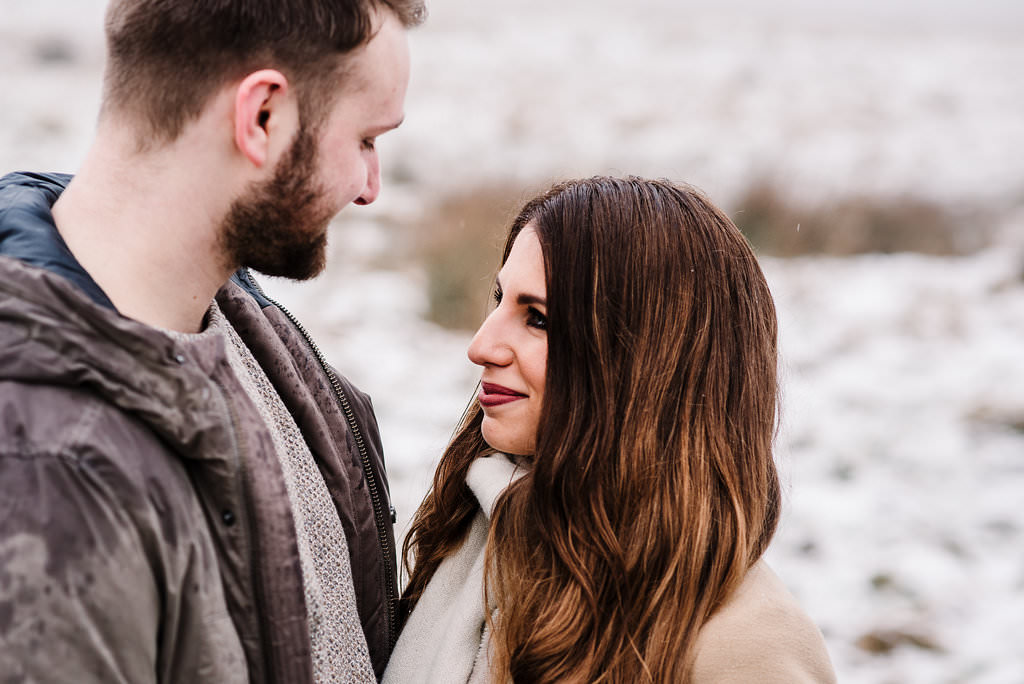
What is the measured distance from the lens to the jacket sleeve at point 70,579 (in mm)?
1049

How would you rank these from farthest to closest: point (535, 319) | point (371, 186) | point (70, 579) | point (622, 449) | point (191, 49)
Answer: point (535, 319)
point (622, 449)
point (371, 186)
point (191, 49)
point (70, 579)

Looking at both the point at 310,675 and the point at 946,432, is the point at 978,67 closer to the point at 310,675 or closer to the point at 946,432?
the point at 946,432

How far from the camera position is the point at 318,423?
182cm

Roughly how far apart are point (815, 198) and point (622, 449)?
699 cm

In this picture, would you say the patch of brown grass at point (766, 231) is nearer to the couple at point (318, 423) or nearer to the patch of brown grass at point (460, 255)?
the patch of brown grass at point (460, 255)

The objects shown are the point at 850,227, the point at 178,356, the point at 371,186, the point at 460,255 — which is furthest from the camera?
the point at 850,227

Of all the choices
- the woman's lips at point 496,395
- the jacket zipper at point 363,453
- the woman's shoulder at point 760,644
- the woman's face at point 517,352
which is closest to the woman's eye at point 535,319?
the woman's face at point 517,352

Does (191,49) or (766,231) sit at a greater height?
(191,49)

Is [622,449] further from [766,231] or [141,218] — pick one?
[766,231]

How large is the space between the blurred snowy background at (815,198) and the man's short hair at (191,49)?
4.52ft

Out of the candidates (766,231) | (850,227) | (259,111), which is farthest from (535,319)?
(850,227)

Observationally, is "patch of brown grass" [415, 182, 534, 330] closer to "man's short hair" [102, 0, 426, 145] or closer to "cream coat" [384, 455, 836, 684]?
"cream coat" [384, 455, 836, 684]

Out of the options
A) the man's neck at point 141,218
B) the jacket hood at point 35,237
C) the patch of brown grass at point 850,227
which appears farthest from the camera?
the patch of brown grass at point 850,227

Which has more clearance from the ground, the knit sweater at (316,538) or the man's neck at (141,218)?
the man's neck at (141,218)
